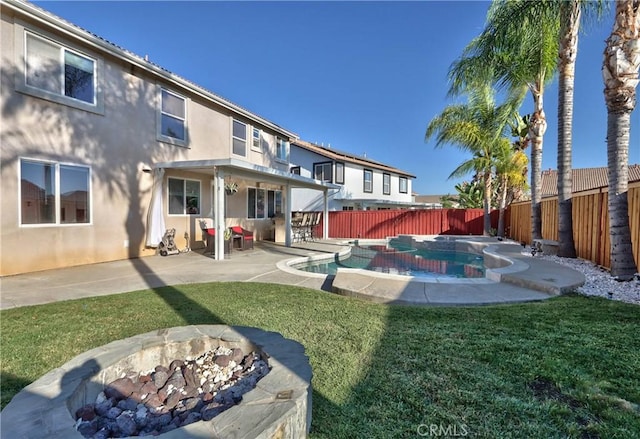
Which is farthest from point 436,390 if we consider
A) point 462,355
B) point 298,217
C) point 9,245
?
point 298,217

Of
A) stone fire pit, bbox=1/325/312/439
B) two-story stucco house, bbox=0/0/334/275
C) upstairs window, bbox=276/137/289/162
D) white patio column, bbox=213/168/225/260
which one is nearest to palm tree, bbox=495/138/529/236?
two-story stucco house, bbox=0/0/334/275

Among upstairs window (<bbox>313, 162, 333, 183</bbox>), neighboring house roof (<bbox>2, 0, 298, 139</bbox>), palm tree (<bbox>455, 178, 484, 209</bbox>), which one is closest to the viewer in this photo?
neighboring house roof (<bbox>2, 0, 298, 139</bbox>)

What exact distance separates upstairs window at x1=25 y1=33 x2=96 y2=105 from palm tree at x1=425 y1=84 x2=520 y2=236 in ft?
51.0

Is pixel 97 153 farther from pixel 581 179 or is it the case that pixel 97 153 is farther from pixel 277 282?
pixel 581 179

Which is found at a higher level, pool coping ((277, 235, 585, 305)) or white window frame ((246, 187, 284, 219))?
white window frame ((246, 187, 284, 219))

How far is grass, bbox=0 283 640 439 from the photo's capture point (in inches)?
87.0

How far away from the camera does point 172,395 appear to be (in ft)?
7.96

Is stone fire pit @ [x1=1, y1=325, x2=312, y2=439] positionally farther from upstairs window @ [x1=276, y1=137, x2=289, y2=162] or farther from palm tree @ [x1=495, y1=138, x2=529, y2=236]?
palm tree @ [x1=495, y1=138, x2=529, y2=236]

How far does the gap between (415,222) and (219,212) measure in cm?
1371

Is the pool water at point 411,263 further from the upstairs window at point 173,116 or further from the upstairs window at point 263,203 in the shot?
the upstairs window at point 173,116

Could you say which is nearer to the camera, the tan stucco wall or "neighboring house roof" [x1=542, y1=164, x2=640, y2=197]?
the tan stucco wall

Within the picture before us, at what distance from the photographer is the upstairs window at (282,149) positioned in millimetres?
16781

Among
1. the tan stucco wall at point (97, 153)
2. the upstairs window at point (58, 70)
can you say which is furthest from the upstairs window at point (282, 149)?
the upstairs window at point (58, 70)

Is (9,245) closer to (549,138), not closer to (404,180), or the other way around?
(549,138)
